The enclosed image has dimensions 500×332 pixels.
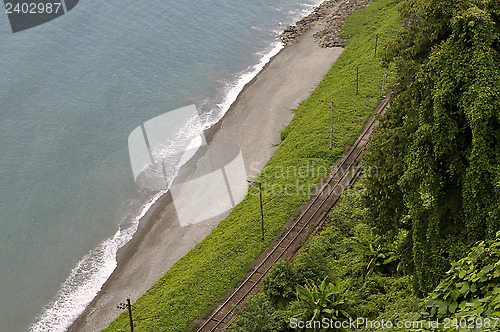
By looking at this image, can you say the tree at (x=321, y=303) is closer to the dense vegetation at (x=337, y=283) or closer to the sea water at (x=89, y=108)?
the dense vegetation at (x=337, y=283)

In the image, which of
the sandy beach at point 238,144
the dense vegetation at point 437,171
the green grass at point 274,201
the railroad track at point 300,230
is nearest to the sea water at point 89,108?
the sandy beach at point 238,144

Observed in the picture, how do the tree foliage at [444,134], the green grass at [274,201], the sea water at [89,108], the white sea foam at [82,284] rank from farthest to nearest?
the sea water at [89,108] < the white sea foam at [82,284] < the green grass at [274,201] < the tree foliage at [444,134]

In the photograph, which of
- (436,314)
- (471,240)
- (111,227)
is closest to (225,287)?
(111,227)

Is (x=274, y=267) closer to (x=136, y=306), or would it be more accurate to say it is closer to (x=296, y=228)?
(x=296, y=228)

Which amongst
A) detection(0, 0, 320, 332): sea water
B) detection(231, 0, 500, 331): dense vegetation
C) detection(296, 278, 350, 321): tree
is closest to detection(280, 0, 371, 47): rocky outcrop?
detection(0, 0, 320, 332): sea water

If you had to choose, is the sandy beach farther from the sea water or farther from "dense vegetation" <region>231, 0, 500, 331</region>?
"dense vegetation" <region>231, 0, 500, 331</region>

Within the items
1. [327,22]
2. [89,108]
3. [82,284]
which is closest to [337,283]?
[82,284]
